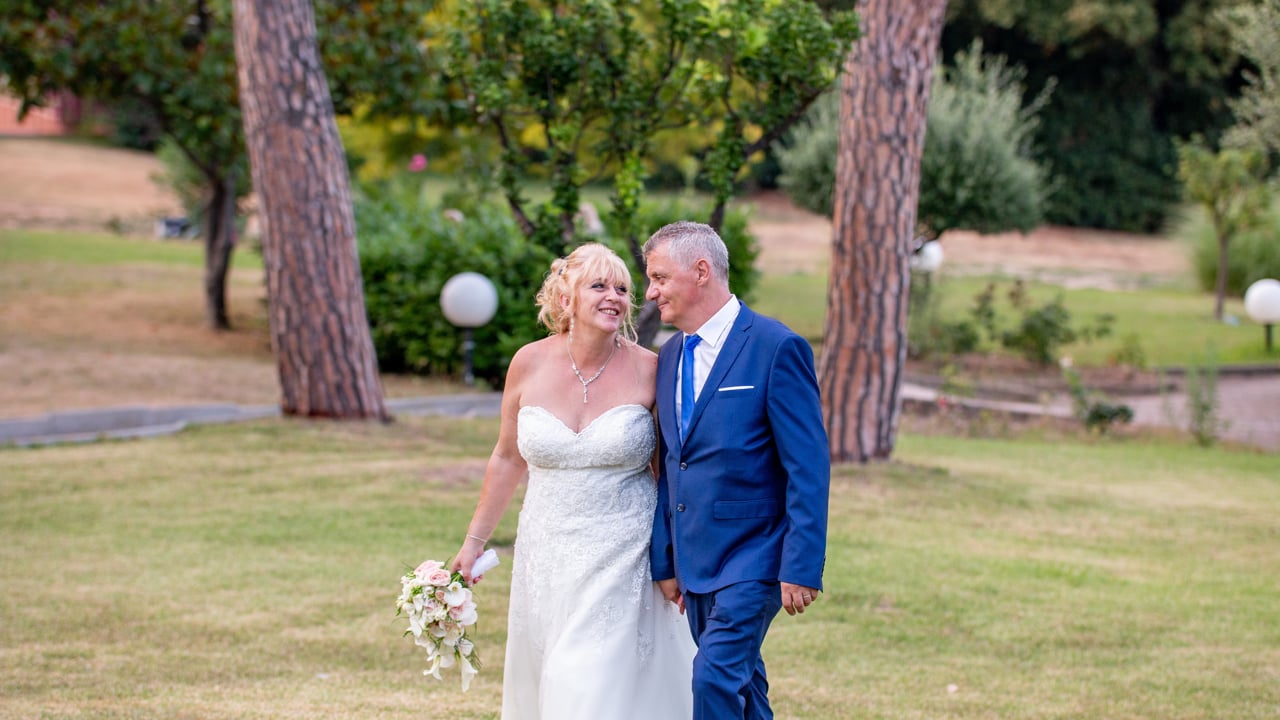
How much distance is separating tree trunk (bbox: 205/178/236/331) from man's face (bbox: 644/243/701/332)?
14.5m

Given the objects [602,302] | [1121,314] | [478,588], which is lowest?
[478,588]

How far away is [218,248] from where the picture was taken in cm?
1752

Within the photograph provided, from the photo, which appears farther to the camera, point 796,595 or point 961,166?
point 961,166

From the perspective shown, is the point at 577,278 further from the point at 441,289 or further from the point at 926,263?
the point at 926,263

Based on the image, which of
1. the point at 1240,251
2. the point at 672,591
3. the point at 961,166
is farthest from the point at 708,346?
the point at 1240,251

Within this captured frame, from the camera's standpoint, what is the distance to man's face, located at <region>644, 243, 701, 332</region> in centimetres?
373

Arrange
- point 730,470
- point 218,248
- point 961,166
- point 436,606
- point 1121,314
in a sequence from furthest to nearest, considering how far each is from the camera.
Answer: point 1121,314 < point 961,166 < point 218,248 < point 436,606 < point 730,470

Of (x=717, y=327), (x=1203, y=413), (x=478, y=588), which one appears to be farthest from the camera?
(x=1203, y=413)

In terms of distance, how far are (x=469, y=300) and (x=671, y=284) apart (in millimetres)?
10469

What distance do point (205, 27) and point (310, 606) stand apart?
11.7 metres

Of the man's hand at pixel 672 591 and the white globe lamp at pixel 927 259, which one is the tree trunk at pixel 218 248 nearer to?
the white globe lamp at pixel 927 259

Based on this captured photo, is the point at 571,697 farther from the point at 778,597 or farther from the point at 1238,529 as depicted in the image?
the point at 1238,529

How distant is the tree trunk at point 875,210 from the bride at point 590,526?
619 centimetres

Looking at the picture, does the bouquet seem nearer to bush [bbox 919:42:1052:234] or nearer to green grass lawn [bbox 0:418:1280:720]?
green grass lawn [bbox 0:418:1280:720]
